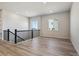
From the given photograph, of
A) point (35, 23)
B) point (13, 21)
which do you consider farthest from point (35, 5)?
point (35, 23)

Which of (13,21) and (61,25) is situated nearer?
(61,25)

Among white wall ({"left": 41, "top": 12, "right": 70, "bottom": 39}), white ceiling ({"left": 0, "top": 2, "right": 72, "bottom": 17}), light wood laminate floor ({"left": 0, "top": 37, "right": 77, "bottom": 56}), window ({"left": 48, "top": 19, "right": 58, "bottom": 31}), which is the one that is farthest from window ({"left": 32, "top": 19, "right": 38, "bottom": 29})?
light wood laminate floor ({"left": 0, "top": 37, "right": 77, "bottom": 56})

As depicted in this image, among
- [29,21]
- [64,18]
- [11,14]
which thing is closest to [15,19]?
[11,14]

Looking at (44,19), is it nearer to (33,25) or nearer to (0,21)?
(33,25)

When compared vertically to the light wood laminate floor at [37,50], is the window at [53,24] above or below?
above

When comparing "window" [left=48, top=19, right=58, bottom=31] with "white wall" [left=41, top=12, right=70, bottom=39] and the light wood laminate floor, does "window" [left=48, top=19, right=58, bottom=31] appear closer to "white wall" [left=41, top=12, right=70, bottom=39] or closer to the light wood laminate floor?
"white wall" [left=41, top=12, right=70, bottom=39]

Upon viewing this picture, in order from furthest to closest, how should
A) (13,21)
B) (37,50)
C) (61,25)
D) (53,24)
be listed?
(53,24) < (13,21) < (61,25) < (37,50)

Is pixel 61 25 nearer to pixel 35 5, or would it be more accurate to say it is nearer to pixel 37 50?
pixel 35 5

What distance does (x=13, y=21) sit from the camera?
24.6 ft

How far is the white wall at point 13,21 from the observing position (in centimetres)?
654

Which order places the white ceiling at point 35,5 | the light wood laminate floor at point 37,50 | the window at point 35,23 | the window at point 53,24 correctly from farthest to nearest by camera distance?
the window at point 35,23 < the window at point 53,24 < the white ceiling at point 35,5 < the light wood laminate floor at point 37,50

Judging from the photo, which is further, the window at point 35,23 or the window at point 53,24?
the window at point 35,23

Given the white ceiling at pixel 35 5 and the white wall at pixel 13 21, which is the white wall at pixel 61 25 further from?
the white wall at pixel 13 21

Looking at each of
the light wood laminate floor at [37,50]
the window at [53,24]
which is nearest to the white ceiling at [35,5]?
the window at [53,24]
